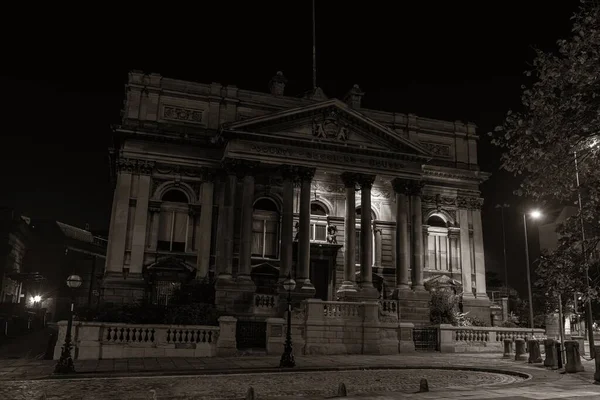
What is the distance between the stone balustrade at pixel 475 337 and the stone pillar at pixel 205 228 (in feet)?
46.1

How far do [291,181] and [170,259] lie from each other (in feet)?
27.9

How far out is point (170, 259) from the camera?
3231 centimetres

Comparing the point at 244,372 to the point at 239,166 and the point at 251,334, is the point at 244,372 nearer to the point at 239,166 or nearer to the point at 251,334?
the point at 251,334

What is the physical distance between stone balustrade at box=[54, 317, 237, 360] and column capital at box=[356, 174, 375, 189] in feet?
45.6

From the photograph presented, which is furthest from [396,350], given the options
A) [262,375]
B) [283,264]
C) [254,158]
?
[254,158]

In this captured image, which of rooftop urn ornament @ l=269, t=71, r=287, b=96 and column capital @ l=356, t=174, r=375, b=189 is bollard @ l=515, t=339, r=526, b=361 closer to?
column capital @ l=356, t=174, r=375, b=189

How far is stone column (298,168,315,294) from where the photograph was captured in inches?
1223

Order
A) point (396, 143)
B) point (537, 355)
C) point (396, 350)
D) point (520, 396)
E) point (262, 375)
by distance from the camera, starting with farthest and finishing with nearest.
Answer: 1. point (396, 143)
2. point (396, 350)
3. point (537, 355)
4. point (262, 375)
5. point (520, 396)

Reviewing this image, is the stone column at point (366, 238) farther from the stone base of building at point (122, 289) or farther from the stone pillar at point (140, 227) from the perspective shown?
the stone pillar at point (140, 227)

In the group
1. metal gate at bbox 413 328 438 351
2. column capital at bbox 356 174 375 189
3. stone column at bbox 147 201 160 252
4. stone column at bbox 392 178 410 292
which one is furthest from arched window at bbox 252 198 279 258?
metal gate at bbox 413 328 438 351

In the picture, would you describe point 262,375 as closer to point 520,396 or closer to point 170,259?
point 520,396

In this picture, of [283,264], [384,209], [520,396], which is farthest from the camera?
[384,209]

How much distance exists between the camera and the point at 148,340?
22359 millimetres

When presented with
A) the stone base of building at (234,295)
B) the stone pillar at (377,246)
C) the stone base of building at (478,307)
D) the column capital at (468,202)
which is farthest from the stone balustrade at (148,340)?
the column capital at (468,202)
